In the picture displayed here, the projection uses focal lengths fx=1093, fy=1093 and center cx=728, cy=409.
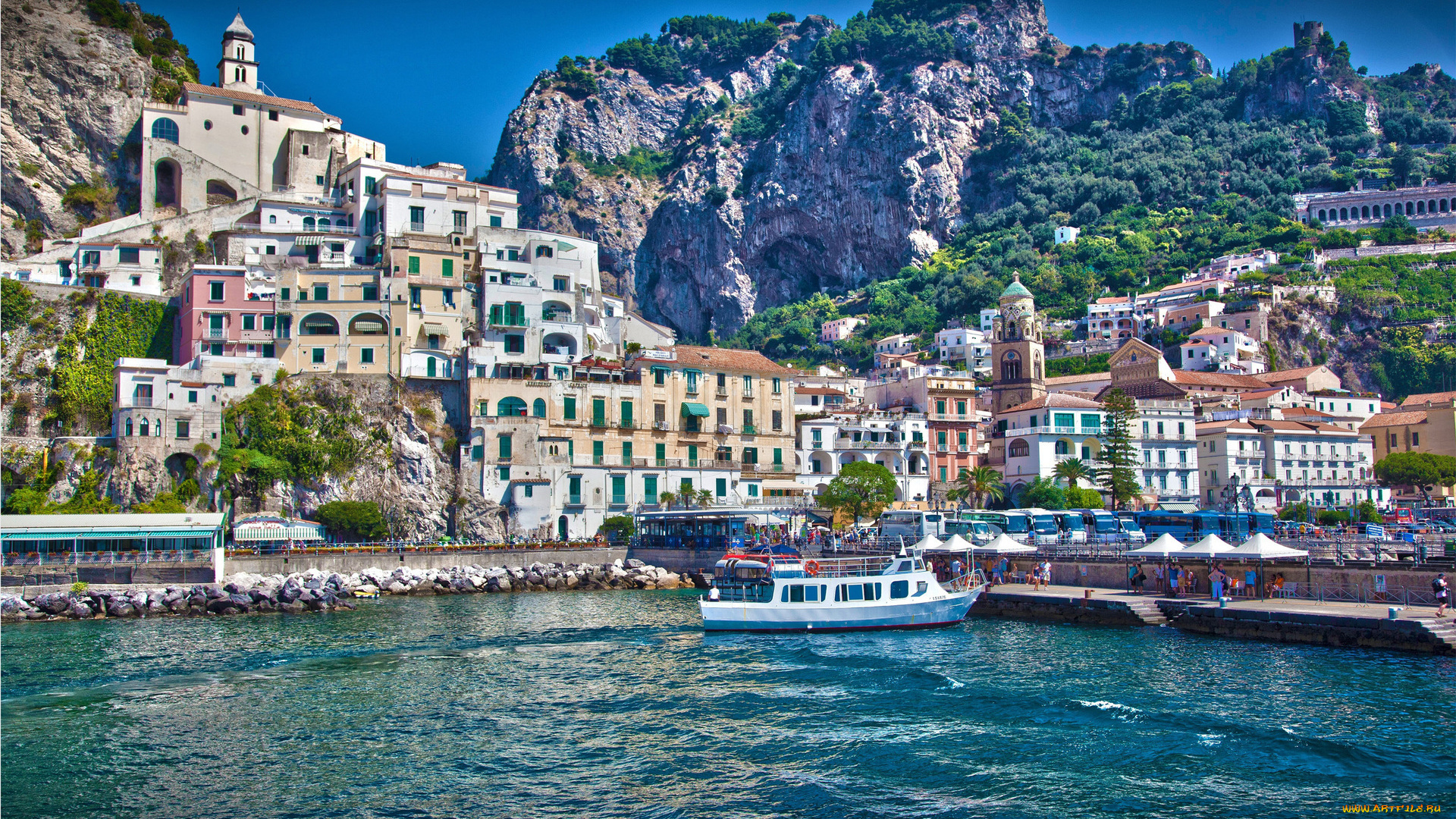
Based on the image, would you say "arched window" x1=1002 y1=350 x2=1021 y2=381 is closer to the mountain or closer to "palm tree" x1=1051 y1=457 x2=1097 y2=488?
"palm tree" x1=1051 y1=457 x2=1097 y2=488

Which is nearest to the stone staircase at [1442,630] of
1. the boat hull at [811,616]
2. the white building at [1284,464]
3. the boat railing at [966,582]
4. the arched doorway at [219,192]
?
the boat hull at [811,616]

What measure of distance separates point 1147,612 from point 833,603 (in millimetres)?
9704

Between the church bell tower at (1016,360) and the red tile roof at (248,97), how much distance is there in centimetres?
5286

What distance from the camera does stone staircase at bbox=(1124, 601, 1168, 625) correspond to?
33.6 m

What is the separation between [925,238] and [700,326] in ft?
113

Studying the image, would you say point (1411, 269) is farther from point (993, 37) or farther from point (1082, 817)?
point (1082, 817)

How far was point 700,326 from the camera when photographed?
159500mm

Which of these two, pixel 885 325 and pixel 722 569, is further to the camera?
pixel 885 325

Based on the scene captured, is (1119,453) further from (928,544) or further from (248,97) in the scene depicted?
(248,97)

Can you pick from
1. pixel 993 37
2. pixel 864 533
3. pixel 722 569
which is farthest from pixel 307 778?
pixel 993 37

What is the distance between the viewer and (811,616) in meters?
34.8

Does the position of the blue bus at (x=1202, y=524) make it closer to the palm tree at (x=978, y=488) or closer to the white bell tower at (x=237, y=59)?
the palm tree at (x=978, y=488)

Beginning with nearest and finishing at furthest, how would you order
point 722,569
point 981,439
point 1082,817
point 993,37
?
point 1082,817 → point 722,569 → point 981,439 → point 993,37

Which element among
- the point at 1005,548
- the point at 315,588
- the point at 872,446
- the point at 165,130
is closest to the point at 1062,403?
the point at 872,446
